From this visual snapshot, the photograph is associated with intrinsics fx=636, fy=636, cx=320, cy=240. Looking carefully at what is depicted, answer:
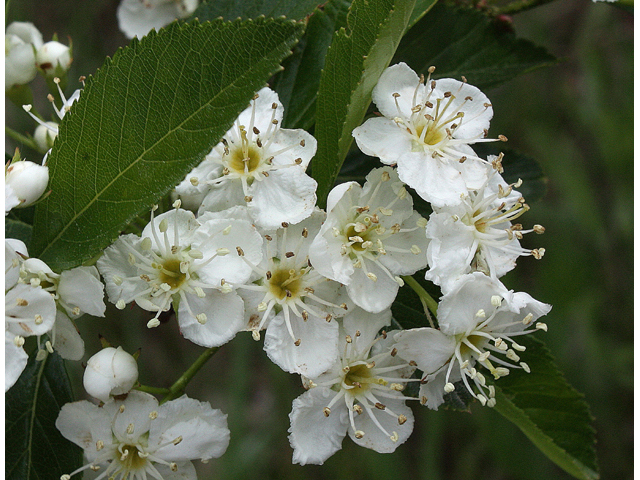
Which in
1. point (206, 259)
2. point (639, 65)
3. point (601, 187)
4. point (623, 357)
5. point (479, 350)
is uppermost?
point (639, 65)

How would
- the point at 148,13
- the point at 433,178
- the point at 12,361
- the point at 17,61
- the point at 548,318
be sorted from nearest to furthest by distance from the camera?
the point at 12,361 → the point at 433,178 → the point at 17,61 → the point at 148,13 → the point at 548,318

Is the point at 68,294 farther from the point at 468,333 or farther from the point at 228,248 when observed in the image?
the point at 468,333

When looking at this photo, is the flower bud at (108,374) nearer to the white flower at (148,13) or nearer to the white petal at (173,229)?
the white petal at (173,229)

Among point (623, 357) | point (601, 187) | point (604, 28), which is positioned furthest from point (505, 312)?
point (604, 28)

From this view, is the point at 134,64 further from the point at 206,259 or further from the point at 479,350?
the point at 479,350

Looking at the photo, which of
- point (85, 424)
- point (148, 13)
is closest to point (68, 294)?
point (85, 424)

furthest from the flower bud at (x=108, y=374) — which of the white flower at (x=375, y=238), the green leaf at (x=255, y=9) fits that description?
the green leaf at (x=255, y=9)
